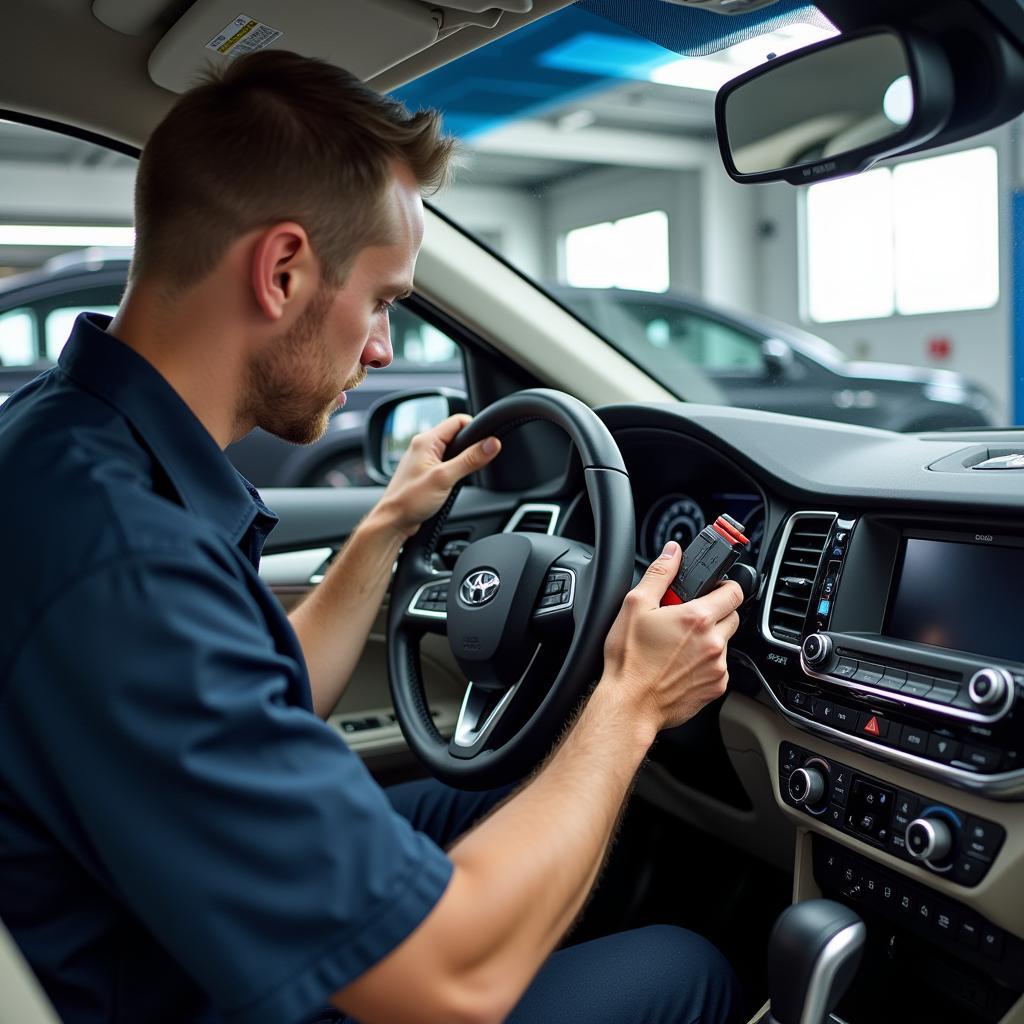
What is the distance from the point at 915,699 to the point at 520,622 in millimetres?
551

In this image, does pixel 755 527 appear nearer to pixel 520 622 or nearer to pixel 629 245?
pixel 520 622

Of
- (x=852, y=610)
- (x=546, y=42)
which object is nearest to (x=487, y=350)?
(x=546, y=42)

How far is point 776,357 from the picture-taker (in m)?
5.96

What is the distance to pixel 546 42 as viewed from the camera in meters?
2.21

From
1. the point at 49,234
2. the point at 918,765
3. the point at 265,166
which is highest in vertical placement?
the point at 49,234

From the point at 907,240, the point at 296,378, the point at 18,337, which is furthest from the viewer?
the point at 907,240

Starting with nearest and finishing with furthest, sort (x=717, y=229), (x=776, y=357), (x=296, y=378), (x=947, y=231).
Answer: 1. (x=296, y=378)
2. (x=776, y=357)
3. (x=947, y=231)
4. (x=717, y=229)

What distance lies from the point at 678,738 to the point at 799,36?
1138 millimetres

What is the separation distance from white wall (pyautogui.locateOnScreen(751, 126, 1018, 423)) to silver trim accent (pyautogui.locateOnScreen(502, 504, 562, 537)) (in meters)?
8.23

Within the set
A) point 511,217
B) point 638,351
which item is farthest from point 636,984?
point 511,217

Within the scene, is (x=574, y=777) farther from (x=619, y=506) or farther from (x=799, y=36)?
(x=799, y=36)

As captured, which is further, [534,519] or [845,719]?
[534,519]

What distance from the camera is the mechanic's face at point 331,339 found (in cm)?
115

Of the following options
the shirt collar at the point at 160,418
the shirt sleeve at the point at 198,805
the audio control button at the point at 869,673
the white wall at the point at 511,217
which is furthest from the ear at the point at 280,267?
the white wall at the point at 511,217
